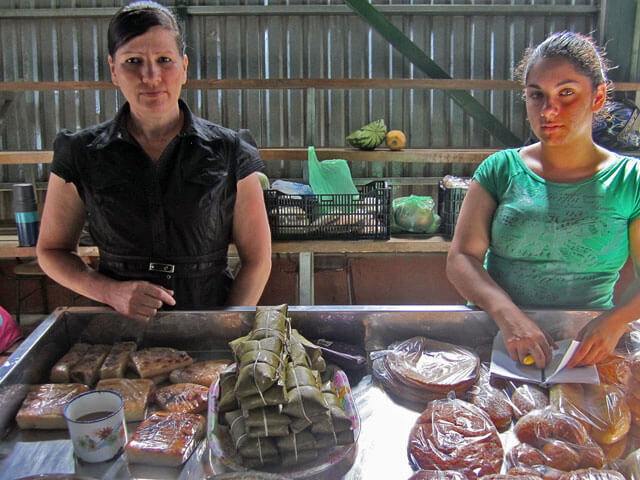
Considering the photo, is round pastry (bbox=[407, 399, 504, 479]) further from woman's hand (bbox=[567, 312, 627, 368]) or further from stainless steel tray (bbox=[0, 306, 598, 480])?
woman's hand (bbox=[567, 312, 627, 368])

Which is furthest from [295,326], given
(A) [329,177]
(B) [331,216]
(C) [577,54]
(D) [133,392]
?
(A) [329,177]

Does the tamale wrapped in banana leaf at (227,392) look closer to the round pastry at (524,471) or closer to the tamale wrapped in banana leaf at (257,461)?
the tamale wrapped in banana leaf at (257,461)

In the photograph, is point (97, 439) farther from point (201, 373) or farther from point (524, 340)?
point (524, 340)

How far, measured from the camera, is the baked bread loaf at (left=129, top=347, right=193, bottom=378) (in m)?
1.34

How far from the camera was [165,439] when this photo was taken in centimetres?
104

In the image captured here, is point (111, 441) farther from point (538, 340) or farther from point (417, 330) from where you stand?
point (538, 340)

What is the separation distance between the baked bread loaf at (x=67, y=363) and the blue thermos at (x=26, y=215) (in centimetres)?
218

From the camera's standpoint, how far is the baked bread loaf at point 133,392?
1.18 metres

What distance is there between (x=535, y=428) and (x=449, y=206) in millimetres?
2678

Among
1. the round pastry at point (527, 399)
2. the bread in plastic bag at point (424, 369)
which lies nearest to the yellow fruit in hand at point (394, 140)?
the bread in plastic bag at point (424, 369)

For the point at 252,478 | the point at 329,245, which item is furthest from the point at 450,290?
the point at 252,478

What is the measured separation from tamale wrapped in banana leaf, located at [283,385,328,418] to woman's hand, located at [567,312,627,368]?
2.18 feet

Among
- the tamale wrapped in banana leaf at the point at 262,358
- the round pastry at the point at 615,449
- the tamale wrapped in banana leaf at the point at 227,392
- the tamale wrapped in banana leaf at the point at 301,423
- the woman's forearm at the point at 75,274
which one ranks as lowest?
the round pastry at the point at 615,449

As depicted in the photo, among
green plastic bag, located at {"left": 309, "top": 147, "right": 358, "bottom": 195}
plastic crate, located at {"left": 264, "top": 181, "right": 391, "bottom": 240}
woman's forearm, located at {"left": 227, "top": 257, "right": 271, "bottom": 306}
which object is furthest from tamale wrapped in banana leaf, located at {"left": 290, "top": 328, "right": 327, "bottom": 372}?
green plastic bag, located at {"left": 309, "top": 147, "right": 358, "bottom": 195}
